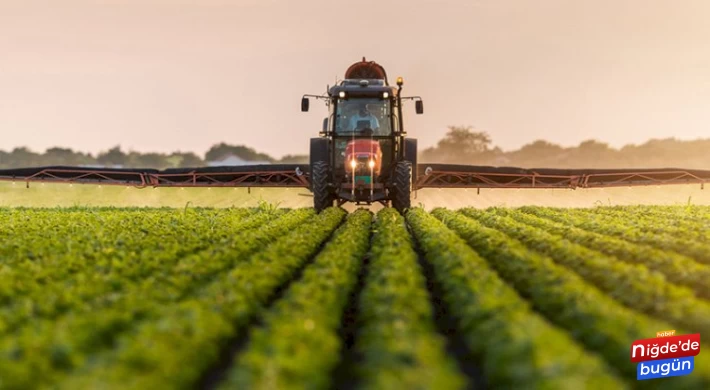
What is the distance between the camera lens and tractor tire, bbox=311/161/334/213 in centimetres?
1989

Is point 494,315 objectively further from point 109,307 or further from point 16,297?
point 16,297

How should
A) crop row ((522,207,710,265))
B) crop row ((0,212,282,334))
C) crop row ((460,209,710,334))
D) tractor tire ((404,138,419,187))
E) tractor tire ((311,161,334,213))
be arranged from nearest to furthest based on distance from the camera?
crop row ((460,209,710,334)), crop row ((0,212,282,334)), crop row ((522,207,710,265)), tractor tire ((311,161,334,213)), tractor tire ((404,138,419,187))

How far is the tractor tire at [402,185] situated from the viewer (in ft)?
62.5

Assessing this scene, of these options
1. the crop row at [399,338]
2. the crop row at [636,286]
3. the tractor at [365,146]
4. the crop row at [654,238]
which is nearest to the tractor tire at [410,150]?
the tractor at [365,146]

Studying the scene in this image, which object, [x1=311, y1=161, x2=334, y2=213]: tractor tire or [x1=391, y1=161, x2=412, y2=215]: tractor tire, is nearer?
[x1=391, y1=161, x2=412, y2=215]: tractor tire

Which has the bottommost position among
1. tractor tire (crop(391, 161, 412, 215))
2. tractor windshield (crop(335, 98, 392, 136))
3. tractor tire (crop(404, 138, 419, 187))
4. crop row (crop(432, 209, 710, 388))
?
crop row (crop(432, 209, 710, 388))

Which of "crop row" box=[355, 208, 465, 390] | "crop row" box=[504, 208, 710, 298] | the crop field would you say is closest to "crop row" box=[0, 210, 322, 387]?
the crop field

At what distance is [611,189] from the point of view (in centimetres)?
2644

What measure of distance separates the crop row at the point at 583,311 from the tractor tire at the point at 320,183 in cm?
998

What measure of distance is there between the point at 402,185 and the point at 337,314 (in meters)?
12.6

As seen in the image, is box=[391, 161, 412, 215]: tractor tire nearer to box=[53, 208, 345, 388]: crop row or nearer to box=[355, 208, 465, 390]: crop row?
box=[355, 208, 465, 390]: crop row

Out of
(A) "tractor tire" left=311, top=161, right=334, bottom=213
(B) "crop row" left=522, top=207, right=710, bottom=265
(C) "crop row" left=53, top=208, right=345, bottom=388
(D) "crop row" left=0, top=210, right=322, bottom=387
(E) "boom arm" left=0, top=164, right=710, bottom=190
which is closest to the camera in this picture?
(C) "crop row" left=53, top=208, right=345, bottom=388

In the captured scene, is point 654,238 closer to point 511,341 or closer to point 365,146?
point 511,341

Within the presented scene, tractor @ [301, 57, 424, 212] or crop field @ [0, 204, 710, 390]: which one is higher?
tractor @ [301, 57, 424, 212]
